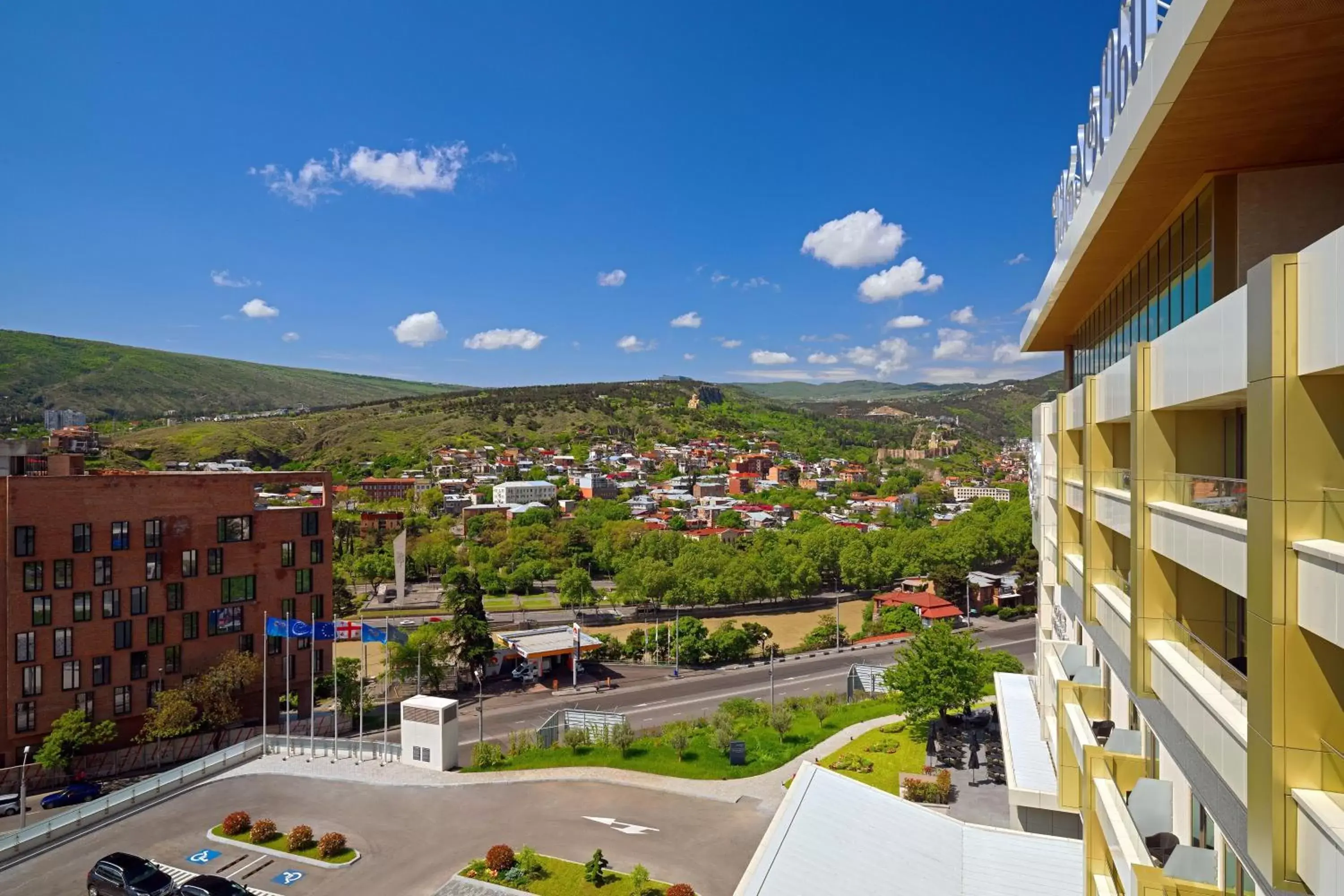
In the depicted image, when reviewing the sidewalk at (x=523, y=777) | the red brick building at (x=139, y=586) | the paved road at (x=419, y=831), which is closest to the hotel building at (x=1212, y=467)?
the paved road at (x=419, y=831)

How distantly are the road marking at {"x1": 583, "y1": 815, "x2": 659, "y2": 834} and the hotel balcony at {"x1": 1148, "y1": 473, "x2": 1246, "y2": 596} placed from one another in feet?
72.5

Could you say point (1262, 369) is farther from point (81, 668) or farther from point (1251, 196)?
point (81, 668)

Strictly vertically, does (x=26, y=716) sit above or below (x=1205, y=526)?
below

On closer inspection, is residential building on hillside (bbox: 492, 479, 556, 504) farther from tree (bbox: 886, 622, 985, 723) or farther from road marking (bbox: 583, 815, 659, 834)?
road marking (bbox: 583, 815, 659, 834)

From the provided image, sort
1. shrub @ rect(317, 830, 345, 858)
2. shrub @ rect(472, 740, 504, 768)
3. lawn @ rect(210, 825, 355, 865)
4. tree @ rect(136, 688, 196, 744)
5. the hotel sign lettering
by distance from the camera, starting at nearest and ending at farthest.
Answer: the hotel sign lettering → lawn @ rect(210, 825, 355, 865) → shrub @ rect(317, 830, 345, 858) → shrub @ rect(472, 740, 504, 768) → tree @ rect(136, 688, 196, 744)

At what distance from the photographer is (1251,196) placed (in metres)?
11.4

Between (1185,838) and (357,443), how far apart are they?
20225cm

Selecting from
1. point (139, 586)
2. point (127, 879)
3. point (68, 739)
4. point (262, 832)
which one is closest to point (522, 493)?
point (139, 586)

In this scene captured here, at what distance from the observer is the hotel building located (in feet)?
18.2

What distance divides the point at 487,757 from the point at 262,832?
933 cm

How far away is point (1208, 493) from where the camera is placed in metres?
8.03

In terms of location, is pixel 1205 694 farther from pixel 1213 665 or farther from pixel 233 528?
pixel 233 528

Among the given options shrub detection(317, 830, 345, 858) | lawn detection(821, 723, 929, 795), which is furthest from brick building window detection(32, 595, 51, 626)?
lawn detection(821, 723, 929, 795)

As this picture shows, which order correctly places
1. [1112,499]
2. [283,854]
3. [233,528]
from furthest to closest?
[233,528] < [283,854] < [1112,499]
